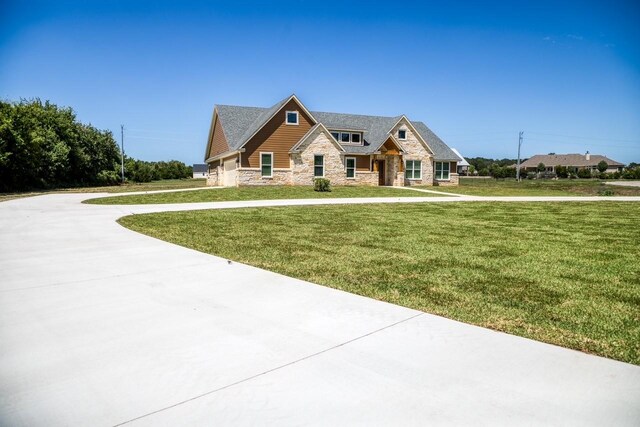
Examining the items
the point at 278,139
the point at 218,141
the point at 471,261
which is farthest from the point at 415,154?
the point at 471,261

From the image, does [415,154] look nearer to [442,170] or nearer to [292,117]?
[442,170]

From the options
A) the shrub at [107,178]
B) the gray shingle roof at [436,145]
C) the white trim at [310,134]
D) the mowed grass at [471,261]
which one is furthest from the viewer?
the shrub at [107,178]

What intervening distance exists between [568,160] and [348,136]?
9621cm

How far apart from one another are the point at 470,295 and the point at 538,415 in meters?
2.39

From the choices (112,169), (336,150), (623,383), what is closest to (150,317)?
(623,383)

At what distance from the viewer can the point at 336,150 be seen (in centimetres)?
3272

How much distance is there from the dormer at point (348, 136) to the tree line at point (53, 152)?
2356 centimetres

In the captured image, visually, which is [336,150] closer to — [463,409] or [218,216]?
[218,216]

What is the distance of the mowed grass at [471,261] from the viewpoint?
3955 millimetres

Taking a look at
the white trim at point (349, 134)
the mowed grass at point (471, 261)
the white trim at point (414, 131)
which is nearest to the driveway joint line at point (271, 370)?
the mowed grass at point (471, 261)

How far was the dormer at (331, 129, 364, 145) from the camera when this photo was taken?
3550 cm

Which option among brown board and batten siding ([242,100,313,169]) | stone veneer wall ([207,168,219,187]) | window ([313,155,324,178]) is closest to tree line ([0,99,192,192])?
stone veneer wall ([207,168,219,187])

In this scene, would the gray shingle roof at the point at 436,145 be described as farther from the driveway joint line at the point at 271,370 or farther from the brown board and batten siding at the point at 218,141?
the driveway joint line at the point at 271,370

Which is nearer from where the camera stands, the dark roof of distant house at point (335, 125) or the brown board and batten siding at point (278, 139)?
the brown board and batten siding at point (278, 139)
